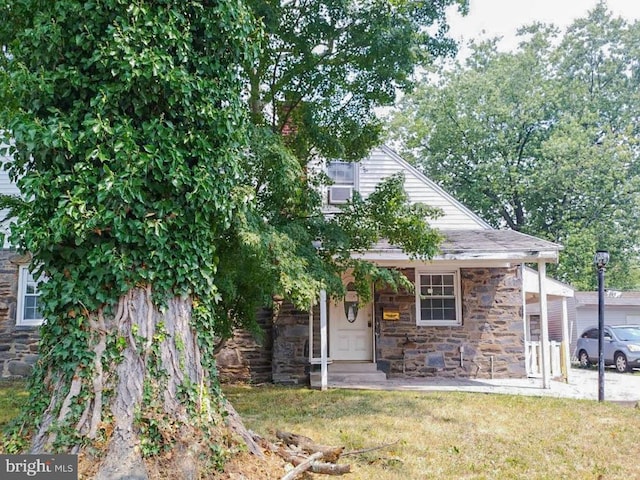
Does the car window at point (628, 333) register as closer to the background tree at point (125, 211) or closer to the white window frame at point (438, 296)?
the white window frame at point (438, 296)

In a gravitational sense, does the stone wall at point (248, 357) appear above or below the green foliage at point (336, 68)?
below

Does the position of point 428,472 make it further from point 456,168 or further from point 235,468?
point 456,168

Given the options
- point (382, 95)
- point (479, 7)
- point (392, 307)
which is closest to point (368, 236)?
point (382, 95)

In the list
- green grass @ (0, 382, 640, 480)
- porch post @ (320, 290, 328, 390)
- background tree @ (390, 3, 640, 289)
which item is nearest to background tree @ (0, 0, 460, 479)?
green grass @ (0, 382, 640, 480)

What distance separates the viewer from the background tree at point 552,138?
67.9 feet

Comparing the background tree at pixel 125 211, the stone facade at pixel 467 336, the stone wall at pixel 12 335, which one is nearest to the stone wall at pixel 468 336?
the stone facade at pixel 467 336

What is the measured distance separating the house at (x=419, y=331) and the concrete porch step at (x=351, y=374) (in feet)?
0.07

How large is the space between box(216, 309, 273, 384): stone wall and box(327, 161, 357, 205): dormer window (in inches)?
125

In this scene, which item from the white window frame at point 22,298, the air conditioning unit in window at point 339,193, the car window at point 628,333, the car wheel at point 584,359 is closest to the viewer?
the white window frame at point 22,298

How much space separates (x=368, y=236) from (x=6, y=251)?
308 inches

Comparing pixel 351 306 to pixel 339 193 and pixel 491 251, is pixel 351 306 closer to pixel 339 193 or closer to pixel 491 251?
pixel 339 193

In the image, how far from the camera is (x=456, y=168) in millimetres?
23391

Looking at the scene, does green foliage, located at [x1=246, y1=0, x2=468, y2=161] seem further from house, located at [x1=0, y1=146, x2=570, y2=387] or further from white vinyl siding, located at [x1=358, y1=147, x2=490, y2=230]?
white vinyl siding, located at [x1=358, y1=147, x2=490, y2=230]

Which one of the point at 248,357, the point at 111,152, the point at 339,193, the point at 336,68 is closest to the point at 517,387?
the point at 248,357
